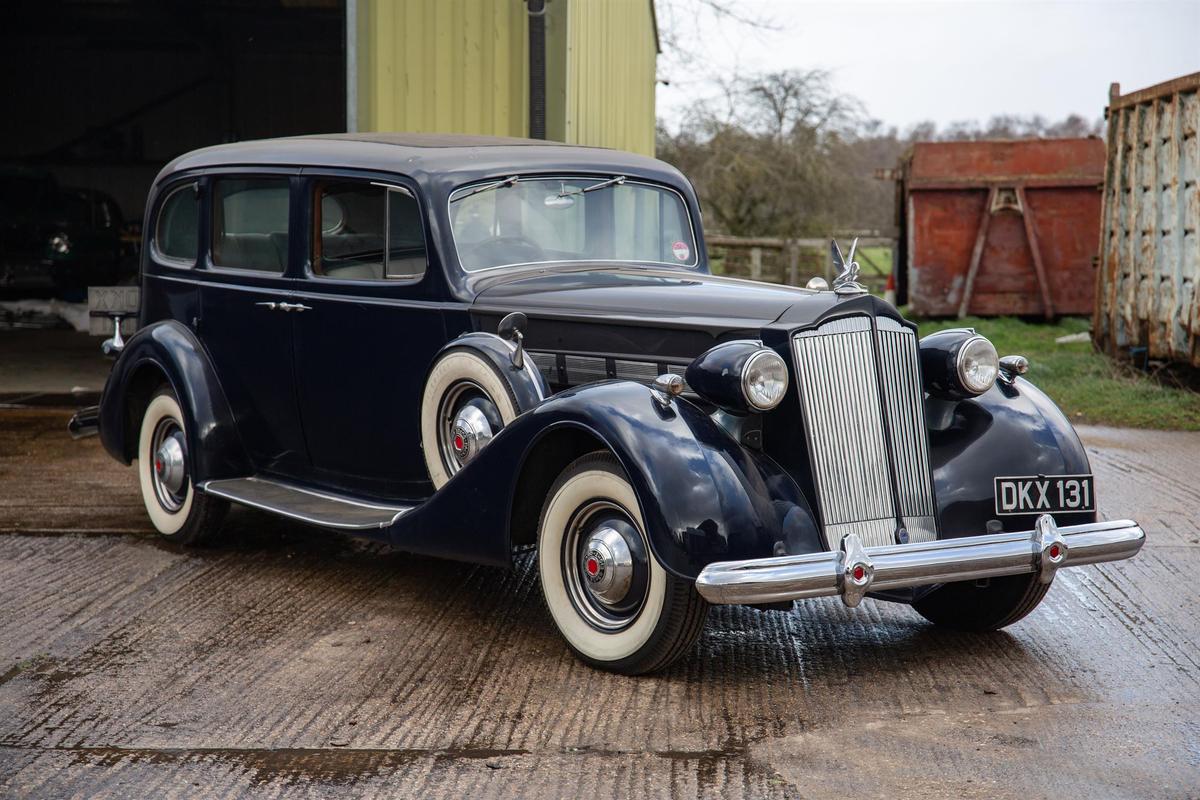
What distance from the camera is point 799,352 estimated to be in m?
3.85

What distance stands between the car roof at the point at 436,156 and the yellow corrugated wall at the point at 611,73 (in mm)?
3144

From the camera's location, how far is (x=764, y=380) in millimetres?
3742

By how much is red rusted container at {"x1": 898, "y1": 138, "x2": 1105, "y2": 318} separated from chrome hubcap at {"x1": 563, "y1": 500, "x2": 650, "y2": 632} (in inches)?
512

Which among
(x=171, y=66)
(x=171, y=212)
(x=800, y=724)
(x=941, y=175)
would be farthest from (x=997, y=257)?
(x=171, y=66)

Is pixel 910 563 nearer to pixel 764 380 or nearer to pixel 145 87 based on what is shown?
pixel 764 380

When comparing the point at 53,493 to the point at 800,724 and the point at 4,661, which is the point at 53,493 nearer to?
the point at 4,661

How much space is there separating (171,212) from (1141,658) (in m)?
4.57

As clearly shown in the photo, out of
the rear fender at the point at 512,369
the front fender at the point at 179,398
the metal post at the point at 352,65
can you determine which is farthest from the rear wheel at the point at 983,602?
the metal post at the point at 352,65

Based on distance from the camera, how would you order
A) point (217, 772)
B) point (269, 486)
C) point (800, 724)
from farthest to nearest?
point (269, 486)
point (800, 724)
point (217, 772)

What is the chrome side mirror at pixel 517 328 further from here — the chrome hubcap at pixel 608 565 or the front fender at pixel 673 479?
the chrome hubcap at pixel 608 565

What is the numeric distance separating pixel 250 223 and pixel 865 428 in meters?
2.98

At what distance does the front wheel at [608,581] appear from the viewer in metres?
3.72

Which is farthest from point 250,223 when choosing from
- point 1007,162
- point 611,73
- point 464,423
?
point 1007,162

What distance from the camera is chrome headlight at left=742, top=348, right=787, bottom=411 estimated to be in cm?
371
